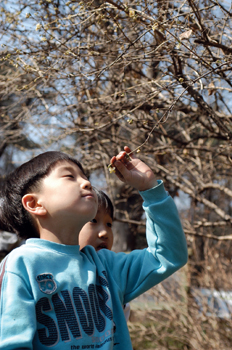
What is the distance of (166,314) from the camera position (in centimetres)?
476

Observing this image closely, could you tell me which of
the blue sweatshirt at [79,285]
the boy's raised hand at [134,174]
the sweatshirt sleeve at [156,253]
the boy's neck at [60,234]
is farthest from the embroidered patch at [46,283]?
the boy's raised hand at [134,174]

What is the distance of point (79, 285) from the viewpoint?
131 cm

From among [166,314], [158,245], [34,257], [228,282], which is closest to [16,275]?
[34,257]

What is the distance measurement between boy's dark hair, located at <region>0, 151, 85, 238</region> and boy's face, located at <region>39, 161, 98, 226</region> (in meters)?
0.05

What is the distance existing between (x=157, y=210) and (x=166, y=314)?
3654 millimetres

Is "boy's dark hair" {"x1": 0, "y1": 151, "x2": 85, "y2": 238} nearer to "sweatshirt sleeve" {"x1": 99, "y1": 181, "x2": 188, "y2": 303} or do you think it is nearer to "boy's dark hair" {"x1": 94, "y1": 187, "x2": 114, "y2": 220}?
"sweatshirt sleeve" {"x1": 99, "y1": 181, "x2": 188, "y2": 303}

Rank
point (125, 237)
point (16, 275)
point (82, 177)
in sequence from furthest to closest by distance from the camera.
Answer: point (125, 237) → point (82, 177) → point (16, 275)

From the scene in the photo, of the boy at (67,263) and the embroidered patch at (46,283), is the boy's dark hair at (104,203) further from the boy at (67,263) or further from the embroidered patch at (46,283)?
the embroidered patch at (46,283)

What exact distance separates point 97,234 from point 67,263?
0.68 metres

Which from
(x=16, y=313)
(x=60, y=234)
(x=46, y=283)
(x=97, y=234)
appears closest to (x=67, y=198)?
(x=60, y=234)

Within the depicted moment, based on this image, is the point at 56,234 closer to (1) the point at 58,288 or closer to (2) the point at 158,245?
(1) the point at 58,288

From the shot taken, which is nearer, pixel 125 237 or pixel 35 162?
pixel 35 162

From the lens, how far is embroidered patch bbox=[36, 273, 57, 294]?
48.6 inches

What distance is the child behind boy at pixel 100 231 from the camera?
2006 millimetres
